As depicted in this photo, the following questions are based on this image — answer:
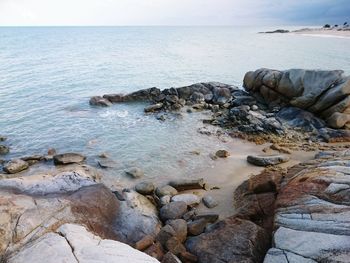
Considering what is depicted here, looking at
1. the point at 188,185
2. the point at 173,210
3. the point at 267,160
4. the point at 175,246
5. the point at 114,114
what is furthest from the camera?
the point at 114,114

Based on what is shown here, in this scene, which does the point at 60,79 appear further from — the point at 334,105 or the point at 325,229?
the point at 325,229

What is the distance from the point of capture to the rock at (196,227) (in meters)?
9.05

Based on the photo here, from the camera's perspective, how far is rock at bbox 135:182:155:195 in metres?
11.7

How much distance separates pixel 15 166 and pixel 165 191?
6.98m

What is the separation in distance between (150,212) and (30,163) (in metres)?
7.48

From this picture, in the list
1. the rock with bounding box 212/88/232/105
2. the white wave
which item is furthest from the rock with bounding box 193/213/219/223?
the rock with bounding box 212/88/232/105

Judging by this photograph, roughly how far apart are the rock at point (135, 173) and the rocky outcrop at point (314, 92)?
11.1m

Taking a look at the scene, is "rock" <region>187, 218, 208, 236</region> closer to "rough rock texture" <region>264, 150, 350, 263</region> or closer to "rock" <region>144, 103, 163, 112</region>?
"rough rock texture" <region>264, 150, 350, 263</region>

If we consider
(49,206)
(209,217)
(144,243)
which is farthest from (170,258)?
(49,206)

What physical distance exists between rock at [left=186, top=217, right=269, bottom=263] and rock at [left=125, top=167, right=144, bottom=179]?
529cm

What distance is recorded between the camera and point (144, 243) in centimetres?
812

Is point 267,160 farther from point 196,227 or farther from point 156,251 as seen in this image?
point 156,251

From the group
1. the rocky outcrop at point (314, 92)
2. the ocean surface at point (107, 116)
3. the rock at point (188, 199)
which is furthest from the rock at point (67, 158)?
the rocky outcrop at point (314, 92)

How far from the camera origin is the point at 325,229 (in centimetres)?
644
